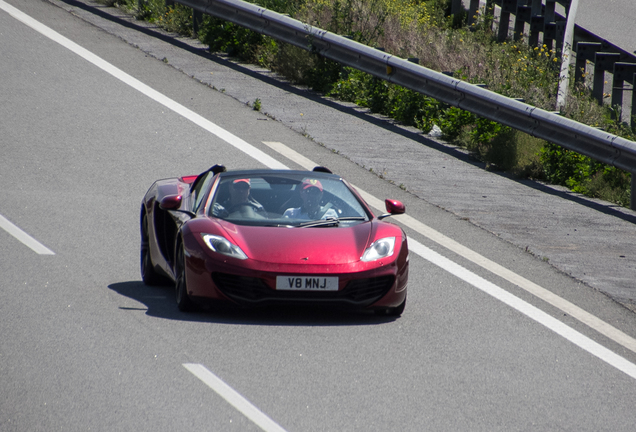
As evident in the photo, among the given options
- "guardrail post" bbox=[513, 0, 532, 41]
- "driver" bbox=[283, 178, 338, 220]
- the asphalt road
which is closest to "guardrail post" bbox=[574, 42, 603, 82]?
the asphalt road

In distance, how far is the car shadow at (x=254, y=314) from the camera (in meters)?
7.14

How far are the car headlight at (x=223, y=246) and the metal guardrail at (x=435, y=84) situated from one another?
19.1ft

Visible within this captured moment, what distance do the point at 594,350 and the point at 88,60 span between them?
38.3 ft

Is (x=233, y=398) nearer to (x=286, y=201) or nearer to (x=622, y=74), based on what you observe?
(x=286, y=201)

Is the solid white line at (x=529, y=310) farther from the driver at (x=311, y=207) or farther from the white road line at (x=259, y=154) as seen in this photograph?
the driver at (x=311, y=207)

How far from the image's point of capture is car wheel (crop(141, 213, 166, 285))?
26.8 ft

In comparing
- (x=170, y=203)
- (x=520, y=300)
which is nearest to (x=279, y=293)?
(x=170, y=203)

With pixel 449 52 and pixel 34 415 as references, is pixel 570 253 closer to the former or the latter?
pixel 34 415

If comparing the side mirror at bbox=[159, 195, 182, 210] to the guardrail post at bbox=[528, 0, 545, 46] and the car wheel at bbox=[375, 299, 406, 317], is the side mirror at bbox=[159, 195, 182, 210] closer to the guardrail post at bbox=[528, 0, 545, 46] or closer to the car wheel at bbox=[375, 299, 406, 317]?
the car wheel at bbox=[375, 299, 406, 317]

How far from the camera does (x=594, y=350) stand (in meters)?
6.96

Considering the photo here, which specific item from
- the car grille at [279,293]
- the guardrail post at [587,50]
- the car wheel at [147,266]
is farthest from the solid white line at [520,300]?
the guardrail post at [587,50]

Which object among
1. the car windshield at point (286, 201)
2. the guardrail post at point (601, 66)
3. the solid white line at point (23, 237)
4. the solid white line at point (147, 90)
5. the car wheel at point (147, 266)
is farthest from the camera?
the guardrail post at point (601, 66)

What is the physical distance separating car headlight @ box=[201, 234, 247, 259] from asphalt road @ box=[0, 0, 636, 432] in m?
0.50

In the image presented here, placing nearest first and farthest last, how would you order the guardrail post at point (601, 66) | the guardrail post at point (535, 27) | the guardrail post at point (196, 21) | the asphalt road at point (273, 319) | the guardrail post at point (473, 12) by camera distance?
the asphalt road at point (273, 319)
the guardrail post at point (601, 66)
the guardrail post at point (535, 27)
the guardrail post at point (196, 21)
the guardrail post at point (473, 12)
